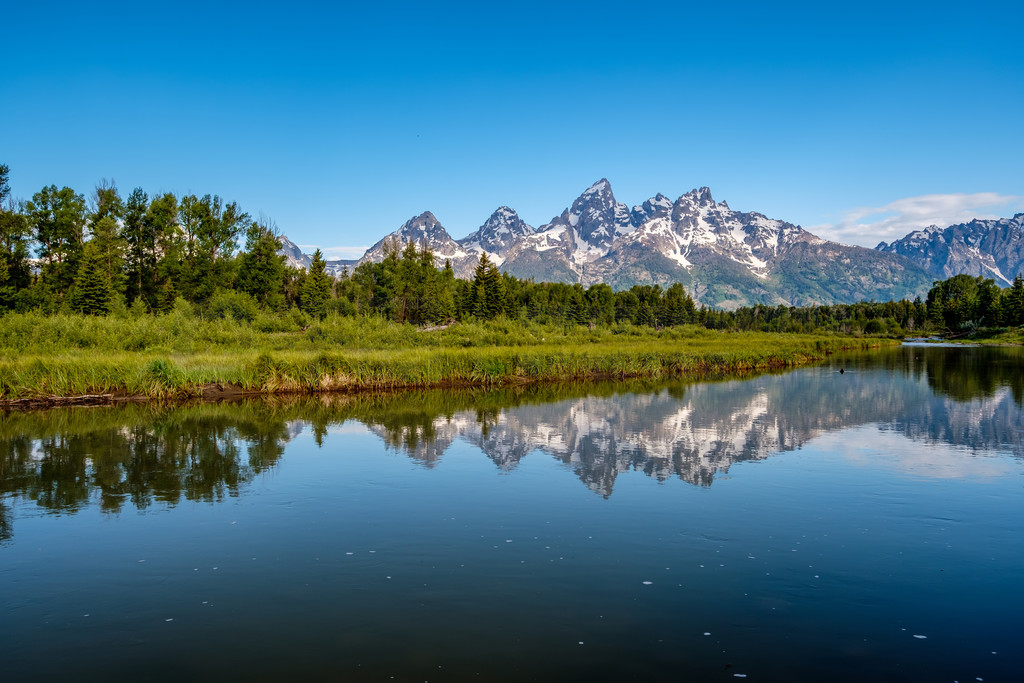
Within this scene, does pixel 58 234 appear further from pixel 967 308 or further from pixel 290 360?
pixel 967 308

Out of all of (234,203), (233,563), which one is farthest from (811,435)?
(234,203)

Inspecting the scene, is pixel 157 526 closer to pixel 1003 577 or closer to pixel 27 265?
pixel 1003 577

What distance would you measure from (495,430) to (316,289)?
5517 centimetres

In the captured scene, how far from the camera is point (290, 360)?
29766 millimetres

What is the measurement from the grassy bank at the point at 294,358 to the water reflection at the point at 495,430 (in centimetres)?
172

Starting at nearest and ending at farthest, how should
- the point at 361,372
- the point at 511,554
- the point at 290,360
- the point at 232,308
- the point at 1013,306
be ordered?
the point at 511,554 → the point at 290,360 → the point at 361,372 → the point at 232,308 → the point at 1013,306

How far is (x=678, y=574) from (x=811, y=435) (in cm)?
1288

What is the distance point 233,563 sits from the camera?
9.70 m

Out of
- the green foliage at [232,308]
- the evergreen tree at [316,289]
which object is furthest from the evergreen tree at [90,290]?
the evergreen tree at [316,289]

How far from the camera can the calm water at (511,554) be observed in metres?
7.09

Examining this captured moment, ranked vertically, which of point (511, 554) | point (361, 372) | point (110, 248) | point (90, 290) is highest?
point (110, 248)

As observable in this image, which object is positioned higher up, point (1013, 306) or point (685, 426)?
point (1013, 306)

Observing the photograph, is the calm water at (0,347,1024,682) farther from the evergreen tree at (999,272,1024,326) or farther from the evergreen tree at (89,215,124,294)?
the evergreen tree at (999,272,1024,326)

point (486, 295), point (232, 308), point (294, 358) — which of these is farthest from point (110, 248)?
point (294, 358)
